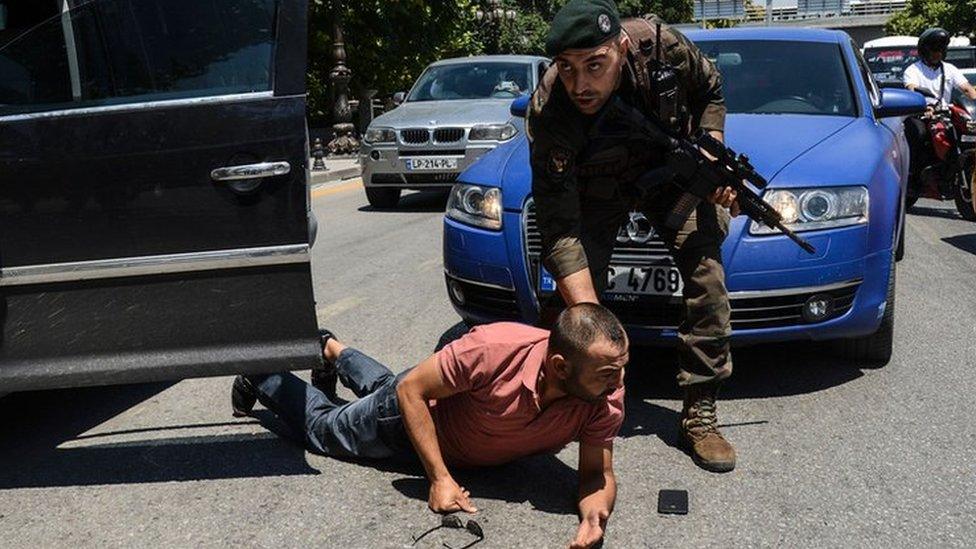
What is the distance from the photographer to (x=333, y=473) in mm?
3643

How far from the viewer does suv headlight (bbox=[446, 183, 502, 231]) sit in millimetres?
4551

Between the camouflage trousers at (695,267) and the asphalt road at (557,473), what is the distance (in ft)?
1.19

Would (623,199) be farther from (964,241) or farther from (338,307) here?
(964,241)

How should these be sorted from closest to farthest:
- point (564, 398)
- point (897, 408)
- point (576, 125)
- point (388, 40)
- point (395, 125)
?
point (564, 398), point (576, 125), point (897, 408), point (395, 125), point (388, 40)

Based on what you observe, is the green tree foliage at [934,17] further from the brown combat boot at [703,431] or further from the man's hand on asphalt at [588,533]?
the man's hand on asphalt at [588,533]

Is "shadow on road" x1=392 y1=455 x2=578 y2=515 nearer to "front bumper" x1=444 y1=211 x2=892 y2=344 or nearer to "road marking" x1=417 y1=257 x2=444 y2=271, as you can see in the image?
"front bumper" x1=444 y1=211 x2=892 y2=344

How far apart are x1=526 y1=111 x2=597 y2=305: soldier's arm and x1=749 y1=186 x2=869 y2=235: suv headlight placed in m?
0.96

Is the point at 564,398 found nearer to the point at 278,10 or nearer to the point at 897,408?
the point at 278,10

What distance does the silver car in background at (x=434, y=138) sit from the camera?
11.4m

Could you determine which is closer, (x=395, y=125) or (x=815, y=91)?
(x=815, y=91)

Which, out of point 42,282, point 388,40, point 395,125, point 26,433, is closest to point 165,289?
point 42,282

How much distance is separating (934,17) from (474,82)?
5627 centimetres

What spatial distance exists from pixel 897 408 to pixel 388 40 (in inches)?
859

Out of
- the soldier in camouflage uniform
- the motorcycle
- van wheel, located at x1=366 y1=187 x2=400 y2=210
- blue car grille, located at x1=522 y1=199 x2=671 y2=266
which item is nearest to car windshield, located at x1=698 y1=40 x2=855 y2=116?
blue car grille, located at x1=522 y1=199 x2=671 y2=266
